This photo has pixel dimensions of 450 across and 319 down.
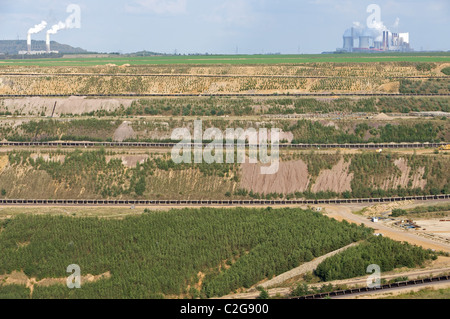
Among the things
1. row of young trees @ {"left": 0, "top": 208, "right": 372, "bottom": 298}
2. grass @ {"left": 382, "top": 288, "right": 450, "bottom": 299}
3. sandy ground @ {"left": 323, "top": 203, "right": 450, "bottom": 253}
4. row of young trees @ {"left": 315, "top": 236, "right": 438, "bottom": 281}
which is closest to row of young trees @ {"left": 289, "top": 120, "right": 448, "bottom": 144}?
sandy ground @ {"left": 323, "top": 203, "right": 450, "bottom": 253}

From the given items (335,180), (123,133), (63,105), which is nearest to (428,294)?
(335,180)

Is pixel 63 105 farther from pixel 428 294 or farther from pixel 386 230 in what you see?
pixel 428 294

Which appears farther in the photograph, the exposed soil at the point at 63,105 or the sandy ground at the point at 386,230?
the exposed soil at the point at 63,105

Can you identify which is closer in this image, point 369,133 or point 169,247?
point 169,247

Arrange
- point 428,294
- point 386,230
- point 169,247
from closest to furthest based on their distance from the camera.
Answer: point 428,294, point 169,247, point 386,230

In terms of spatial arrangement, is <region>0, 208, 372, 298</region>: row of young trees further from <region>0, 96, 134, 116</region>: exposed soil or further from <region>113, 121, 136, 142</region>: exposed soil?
<region>0, 96, 134, 116</region>: exposed soil

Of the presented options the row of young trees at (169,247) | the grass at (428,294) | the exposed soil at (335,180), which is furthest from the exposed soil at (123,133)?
the grass at (428,294)

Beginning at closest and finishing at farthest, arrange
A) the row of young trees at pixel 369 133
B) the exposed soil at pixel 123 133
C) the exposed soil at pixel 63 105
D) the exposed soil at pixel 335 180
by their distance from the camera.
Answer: the exposed soil at pixel 335 180
the row of young trees at pixel 369 133
the exposed soil at pixel 123 133
the exposed soil at pixel 63 105

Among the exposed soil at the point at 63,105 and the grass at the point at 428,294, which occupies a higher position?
the exposed soil at the point at 63,105

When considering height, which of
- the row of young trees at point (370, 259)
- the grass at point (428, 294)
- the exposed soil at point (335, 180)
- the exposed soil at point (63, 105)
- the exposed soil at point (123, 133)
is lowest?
the grass at point (428, 294)

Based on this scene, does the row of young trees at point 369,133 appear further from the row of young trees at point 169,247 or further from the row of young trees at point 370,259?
the row of young trees at point 370,259
